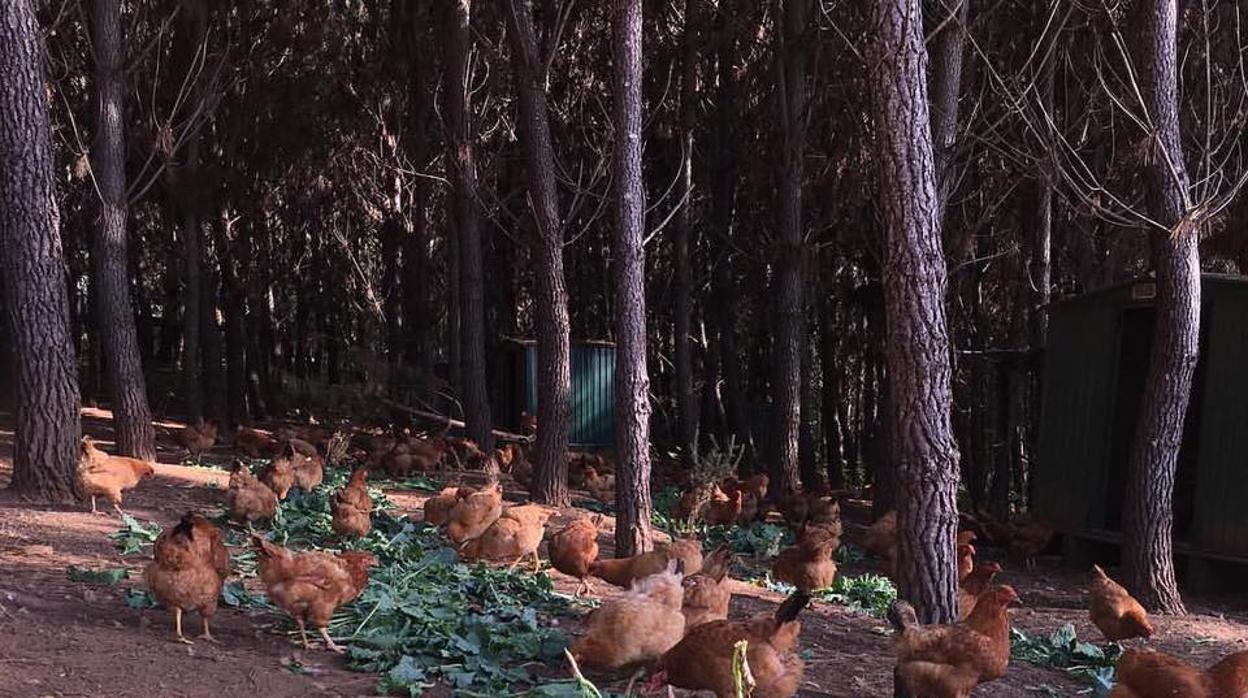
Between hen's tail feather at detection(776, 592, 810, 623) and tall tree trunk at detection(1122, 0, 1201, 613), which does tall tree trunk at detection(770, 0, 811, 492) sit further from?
hen's tail feather at detection(776, 592, 810, 623)

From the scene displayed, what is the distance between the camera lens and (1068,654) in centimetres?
803

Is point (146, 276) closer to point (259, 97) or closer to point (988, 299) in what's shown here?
point (259, 97)

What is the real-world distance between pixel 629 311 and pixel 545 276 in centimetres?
354

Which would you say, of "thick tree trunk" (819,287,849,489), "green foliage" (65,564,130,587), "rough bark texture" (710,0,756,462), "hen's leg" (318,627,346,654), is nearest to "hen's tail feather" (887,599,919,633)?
"hen's leg" (318,627,346,654)

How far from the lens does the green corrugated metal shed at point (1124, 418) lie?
463 inches

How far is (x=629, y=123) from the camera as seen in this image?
9.64 metres

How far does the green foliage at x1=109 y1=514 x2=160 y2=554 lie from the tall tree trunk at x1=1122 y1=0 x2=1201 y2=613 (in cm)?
809

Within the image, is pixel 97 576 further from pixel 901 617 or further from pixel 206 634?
pixel 901 617

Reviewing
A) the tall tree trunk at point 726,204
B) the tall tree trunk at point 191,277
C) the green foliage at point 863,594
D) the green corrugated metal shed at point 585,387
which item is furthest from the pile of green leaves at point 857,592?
the green corrugated metal shed at point 585,387

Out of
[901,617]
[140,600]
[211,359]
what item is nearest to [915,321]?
[901,617]

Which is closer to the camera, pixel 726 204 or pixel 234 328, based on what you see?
pixel 726 204

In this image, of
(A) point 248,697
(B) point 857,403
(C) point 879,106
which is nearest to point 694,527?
(C) point 879,106

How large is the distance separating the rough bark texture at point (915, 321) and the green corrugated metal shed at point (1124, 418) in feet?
20.0

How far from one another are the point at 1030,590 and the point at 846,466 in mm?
15353
